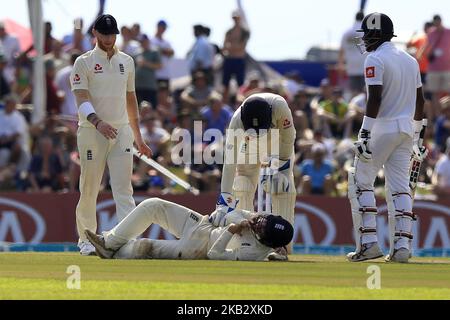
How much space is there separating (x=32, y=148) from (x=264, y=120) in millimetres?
9891

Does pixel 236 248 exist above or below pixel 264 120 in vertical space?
below

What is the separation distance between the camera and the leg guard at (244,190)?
16.6m

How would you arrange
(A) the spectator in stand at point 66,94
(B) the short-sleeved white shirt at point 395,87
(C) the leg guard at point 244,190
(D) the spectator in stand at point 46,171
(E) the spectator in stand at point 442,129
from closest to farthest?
(B) the short-sleeved white shirt at point 395,87 < (C) the leg guard at point 244,190 < (D) the spectator in stand at point 46,171 < (A) the spectator in stand at point 66,94 < (E) the spectator in stand at point 442,129

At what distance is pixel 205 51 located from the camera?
27750mm

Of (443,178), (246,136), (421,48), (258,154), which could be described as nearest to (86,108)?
(246,136)

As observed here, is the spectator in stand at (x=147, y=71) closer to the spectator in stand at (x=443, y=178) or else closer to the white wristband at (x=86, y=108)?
the spectator in stand at (x=443, y=178)

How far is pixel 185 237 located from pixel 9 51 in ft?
42.8

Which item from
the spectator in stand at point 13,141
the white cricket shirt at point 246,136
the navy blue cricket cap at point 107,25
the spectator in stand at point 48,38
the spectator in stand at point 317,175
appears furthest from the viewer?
the spectator in stand at point 48,38

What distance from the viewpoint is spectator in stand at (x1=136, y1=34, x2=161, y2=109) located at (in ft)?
86.3

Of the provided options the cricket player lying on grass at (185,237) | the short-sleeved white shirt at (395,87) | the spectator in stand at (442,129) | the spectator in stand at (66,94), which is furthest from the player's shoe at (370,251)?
the spectator in stand at (66,94)

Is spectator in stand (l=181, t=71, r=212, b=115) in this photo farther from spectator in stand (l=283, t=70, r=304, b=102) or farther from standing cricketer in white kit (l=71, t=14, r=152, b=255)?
standing cricketer in white kit (l=71, t=14, r=152, b=255)

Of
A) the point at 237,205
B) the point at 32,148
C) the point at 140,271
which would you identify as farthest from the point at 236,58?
the point at 140,271

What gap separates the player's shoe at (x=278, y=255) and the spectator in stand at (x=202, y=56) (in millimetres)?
12011
